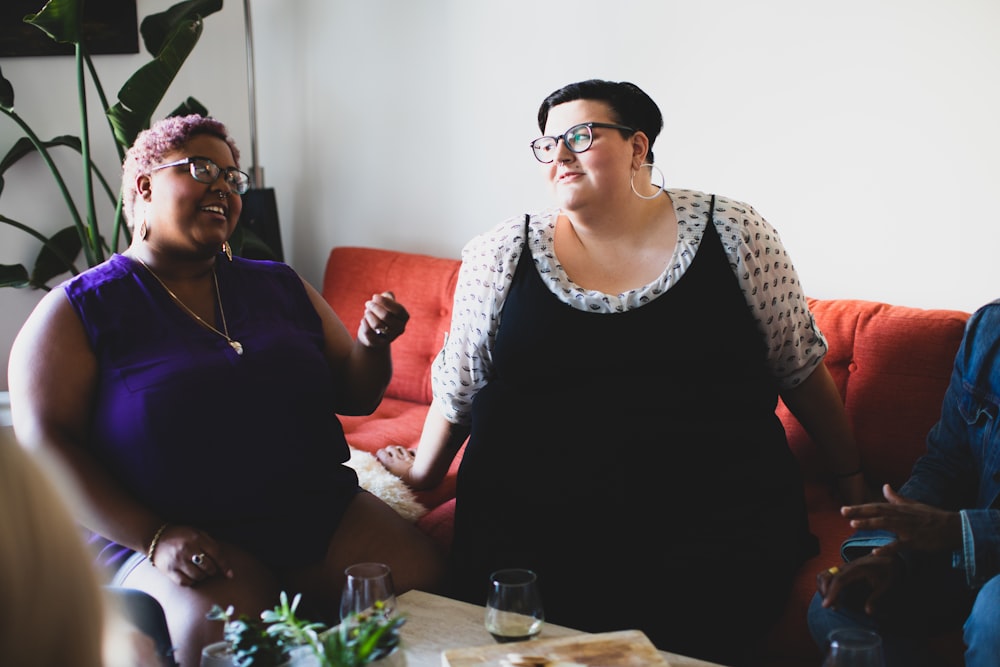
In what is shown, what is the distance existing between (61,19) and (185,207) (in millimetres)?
1255

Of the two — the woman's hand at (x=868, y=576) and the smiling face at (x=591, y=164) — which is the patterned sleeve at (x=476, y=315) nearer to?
the smiling face at (x=591, y=164)

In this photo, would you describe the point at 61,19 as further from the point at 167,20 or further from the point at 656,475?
the point at 656,475

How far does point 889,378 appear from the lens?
212 cm

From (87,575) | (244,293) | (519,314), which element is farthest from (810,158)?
(87,575)

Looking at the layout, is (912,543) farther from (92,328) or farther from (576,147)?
(92,328)

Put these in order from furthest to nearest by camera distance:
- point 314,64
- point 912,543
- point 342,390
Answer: point 314,64 → point 342,390 → point 912,543

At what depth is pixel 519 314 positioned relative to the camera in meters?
1.93

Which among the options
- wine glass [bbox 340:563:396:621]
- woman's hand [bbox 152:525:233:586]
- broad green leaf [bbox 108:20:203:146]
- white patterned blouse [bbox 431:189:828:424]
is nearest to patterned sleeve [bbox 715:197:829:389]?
white patterned blouse [bbox 431:189:828:424]

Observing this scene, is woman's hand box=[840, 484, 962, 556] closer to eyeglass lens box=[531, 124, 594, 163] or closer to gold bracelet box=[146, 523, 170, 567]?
eyeglass lens box=[531, 124, 594, 163]

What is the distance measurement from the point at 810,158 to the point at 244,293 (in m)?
1.50

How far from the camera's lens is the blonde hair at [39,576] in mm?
635

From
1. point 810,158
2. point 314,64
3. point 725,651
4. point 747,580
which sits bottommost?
point 725,651

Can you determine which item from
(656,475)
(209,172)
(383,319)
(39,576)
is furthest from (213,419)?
(39,576)

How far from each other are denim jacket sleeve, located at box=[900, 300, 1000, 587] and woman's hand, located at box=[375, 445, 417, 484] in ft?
3.65
